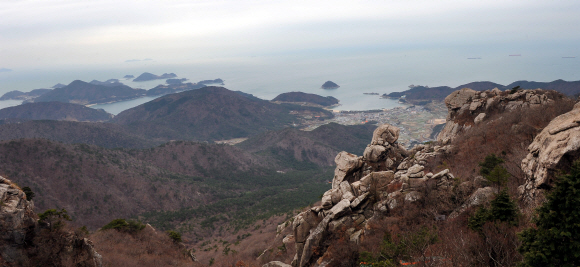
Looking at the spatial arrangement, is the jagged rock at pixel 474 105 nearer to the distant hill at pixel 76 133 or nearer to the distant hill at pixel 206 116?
the distant hill at pixel 76 133

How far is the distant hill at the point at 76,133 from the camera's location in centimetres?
10900

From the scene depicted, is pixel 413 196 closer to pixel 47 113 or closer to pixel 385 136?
pixel 385 136

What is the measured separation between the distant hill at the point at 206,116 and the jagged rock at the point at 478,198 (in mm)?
144555

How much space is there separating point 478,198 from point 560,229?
20.0ft

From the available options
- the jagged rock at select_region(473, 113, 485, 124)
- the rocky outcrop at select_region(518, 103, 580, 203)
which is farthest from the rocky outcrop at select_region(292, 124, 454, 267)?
the jagged rock at select_region(473, 113, 485, 124)

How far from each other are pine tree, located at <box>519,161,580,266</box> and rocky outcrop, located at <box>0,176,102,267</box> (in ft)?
74.7

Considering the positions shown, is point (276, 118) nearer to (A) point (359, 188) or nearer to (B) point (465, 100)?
(B) point (465, 100)

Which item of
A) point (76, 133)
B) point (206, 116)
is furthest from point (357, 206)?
point (206, 116)

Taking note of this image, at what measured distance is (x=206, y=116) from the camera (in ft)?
558

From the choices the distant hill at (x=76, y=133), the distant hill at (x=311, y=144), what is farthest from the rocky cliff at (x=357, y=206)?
the distant hill at (x=76, y=133)

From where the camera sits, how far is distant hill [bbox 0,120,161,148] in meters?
109

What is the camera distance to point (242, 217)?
5003 centimetres

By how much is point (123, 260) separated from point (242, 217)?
27.0 metres

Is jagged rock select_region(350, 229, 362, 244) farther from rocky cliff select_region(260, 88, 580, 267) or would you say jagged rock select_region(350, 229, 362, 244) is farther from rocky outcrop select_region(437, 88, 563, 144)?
rocky outcrop select_region(437, 88, 563, 144)
